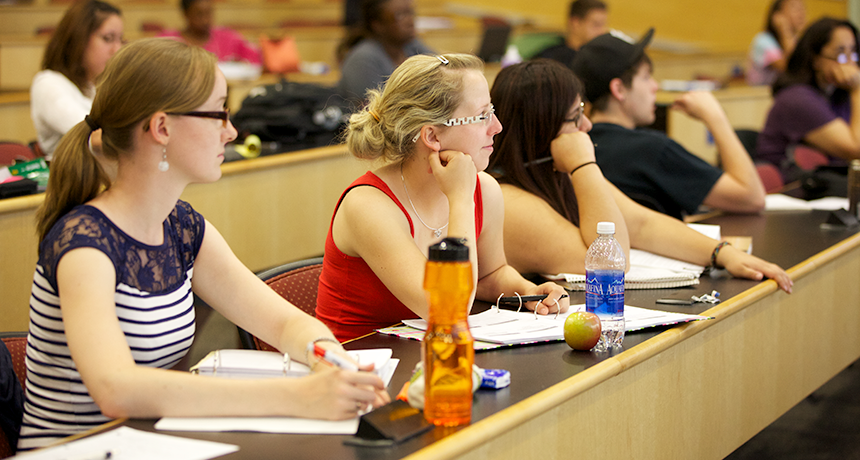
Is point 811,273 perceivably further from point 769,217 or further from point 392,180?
point 392,180

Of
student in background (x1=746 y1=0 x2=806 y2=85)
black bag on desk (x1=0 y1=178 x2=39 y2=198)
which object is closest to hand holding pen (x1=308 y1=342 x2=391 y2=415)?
black bag on desk (x1=0 y1=178 x2=39 y2=198)

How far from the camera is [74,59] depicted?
3064 millimetres

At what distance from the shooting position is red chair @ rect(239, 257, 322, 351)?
5.79 ft

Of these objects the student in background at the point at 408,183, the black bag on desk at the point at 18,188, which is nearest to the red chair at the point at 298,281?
the student in background at the point at 408,183

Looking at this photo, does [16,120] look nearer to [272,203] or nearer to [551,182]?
[272,203]

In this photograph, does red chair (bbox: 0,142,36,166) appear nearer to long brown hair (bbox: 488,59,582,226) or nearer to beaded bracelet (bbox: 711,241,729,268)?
long brown hair (bbox: 488,59,582,226)

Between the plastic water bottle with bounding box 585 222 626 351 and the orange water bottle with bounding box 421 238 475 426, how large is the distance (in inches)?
16.9

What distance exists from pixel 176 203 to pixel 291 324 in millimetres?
304

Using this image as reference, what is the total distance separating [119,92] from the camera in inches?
49.4

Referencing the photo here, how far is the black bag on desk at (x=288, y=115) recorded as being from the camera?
11.4 feet

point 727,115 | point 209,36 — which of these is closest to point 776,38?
point 727,115

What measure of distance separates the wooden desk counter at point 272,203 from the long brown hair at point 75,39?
0.70m

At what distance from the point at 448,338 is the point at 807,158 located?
319cm

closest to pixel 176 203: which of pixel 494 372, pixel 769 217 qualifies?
pixel 494 372
